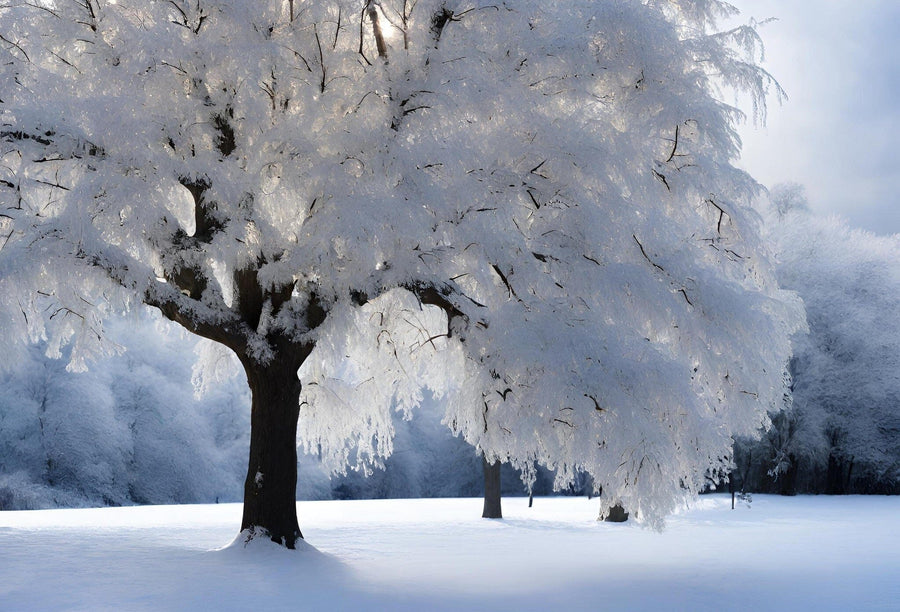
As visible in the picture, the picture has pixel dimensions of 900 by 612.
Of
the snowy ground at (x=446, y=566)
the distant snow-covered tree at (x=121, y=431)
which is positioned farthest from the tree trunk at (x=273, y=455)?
the distant snow-covered tree at (x=121, y=431)

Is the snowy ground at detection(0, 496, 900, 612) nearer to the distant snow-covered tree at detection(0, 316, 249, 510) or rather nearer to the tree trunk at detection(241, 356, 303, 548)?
the tree trunk at detection(241, 356, 303, 548)

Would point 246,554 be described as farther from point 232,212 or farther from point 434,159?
point 434,159

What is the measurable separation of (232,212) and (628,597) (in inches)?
212

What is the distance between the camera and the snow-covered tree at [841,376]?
26.2m

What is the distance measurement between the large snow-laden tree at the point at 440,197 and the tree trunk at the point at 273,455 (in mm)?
26

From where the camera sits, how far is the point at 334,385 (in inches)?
483

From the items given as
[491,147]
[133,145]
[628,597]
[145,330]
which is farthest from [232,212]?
[145,330]

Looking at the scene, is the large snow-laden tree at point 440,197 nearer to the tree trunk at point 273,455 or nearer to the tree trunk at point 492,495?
the tree trunk at point 273,455

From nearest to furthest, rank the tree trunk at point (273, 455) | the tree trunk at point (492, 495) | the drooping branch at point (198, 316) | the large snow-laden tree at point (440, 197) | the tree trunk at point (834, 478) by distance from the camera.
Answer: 1. the large snow-laden tree at point (440, 197)
2. the drooping branch at point (198, 316)
3. the tree trunk at point (273, 455)
4. the tree trunk at point (492, 495)
5. the tree trunk at point (834, 478)

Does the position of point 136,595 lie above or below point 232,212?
below

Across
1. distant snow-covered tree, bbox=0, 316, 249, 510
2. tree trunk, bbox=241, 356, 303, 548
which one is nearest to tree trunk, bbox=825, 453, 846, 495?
distant snow-covered tree, bbox=0, 316, 249, 510

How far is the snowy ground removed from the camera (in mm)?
7160

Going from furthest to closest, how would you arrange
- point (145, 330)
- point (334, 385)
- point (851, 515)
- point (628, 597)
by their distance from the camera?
1. point (145, 330)
2. point (851, 515)
3. point (334, 385)
4. point (628, 597)

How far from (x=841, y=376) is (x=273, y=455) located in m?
22.3
